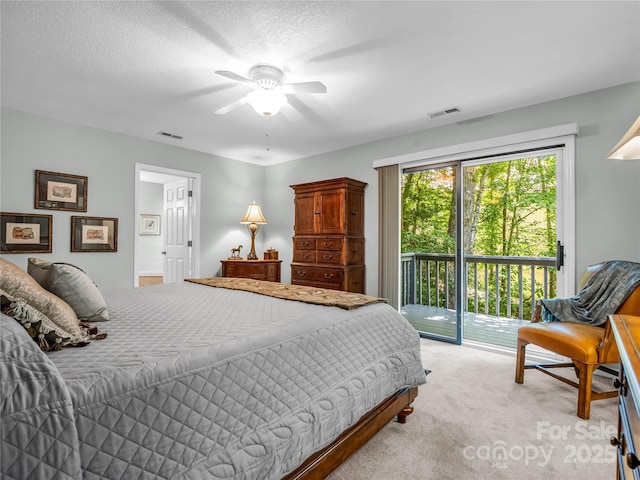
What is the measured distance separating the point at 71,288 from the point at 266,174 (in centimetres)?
445

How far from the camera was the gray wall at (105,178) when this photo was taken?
11.0 feet

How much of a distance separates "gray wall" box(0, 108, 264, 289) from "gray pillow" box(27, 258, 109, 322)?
8.64 feet

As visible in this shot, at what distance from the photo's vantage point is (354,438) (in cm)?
158

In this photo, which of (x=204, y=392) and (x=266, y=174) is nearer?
(x=204, y=392)

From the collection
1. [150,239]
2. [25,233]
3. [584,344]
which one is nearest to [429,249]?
[584,344]

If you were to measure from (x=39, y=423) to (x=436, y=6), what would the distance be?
2.43 meters

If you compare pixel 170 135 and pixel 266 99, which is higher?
pixel 170 135

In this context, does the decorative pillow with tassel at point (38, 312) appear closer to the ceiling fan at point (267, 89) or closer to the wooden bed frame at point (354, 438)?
the wooden bed frame at point (354, 438)

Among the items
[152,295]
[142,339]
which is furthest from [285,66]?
[142,339]

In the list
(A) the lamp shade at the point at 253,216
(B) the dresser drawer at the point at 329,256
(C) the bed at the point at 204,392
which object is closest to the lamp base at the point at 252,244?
(A) the lamp shade at the point at 253,216

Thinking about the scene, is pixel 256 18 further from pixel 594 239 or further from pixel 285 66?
pixel 594 239

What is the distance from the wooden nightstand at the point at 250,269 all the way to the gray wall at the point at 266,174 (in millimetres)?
379

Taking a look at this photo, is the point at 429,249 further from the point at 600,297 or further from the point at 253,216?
the point at 253,216

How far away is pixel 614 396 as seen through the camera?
2.21 metres
